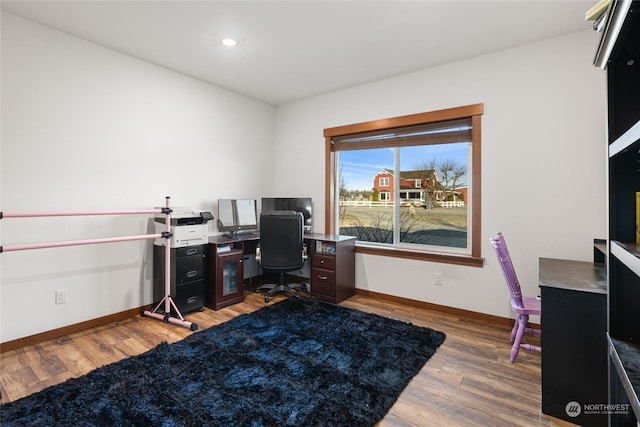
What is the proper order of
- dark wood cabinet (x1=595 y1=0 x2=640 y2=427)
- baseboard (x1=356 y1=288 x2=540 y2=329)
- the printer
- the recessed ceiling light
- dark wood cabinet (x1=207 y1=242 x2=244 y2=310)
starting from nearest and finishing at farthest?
dark wood cabinet (x1=595 y1=0 x2=640 y2=427) → the recessed ceiling light → baseboard (x1=356 y1=288 x2=540 y2=329) → the printer → dark wood cabinet (x1=207 y1=242 x2=244 y2=310)

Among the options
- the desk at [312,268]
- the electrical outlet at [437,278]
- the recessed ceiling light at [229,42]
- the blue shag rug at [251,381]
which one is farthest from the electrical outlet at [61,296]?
the electrical outlet at [437,278]

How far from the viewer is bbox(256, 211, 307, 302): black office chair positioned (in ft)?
11.8

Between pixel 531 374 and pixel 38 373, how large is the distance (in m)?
3.55

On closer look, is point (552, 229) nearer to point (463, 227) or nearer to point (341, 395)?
point (463, 227)

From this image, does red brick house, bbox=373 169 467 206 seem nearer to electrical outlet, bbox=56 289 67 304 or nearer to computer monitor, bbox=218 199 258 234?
computer monitor, bbox=218 199 258 234

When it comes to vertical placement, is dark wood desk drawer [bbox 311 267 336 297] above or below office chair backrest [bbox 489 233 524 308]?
below

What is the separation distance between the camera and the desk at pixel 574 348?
1664 mm

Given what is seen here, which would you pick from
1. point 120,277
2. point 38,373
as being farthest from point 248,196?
point 38,373

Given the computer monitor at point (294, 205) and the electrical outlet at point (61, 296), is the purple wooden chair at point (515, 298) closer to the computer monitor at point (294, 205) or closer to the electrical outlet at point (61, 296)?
the computer monitor at point (294, 205)

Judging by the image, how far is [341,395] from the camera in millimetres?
1923

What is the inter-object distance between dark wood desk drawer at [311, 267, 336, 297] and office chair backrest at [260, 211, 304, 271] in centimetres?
31

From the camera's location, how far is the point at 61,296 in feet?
8.97

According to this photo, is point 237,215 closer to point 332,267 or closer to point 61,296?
point 332,267

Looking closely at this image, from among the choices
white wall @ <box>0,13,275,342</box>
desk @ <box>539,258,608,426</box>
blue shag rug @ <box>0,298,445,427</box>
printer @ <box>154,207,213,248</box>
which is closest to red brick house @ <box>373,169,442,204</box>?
blue shag rug @ <box>0,298,445,427</box>
